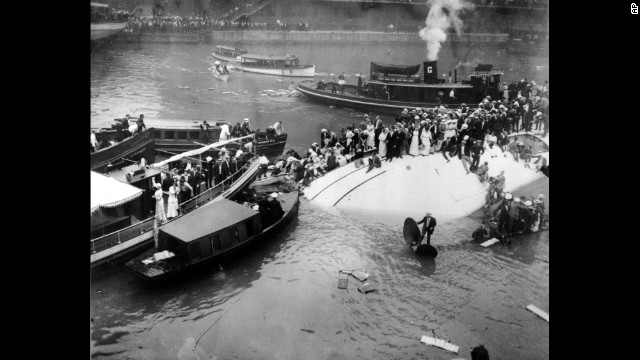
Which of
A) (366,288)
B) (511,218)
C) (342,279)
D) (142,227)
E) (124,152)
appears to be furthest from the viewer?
(124,152)

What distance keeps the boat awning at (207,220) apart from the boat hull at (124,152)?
152 inches

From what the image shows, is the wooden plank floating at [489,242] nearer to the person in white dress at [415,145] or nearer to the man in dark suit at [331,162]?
the person in white dress at [415,145]

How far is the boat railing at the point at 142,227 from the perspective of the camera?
1066cm

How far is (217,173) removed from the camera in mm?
14586

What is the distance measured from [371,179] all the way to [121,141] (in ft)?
24.5

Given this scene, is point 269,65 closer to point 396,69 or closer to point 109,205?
point 396,69

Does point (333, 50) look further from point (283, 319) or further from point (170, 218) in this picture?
point (283, 319)

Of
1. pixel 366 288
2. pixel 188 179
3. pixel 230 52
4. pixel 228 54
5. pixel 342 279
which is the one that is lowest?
pixel 366 288

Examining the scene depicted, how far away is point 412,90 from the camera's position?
25078 millimetres

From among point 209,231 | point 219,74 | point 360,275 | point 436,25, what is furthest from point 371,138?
point 436,25

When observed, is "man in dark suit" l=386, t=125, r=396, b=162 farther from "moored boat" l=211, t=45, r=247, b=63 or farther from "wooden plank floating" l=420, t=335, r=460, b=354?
"moored boat" l=211, t=45, r=247, b=63

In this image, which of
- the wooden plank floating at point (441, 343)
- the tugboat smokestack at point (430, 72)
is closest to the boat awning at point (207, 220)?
the wooden plank floating at point (441, 343)

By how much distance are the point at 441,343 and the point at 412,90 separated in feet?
58.7
